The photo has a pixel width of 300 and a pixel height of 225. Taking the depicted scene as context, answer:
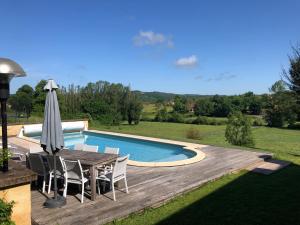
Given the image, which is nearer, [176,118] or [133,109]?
[133,109]

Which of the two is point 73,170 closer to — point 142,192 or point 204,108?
point 142,192

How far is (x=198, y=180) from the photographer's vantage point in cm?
682

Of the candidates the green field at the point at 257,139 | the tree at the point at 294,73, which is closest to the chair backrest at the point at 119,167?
the green field at the point at 257,139

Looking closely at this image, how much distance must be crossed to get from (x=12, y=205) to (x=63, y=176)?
2.45 meters

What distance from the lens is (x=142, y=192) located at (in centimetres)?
599

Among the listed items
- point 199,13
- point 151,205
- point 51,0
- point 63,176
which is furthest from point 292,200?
point 199,13

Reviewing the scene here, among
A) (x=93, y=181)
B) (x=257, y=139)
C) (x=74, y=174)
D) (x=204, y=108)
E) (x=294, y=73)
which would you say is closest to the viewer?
(x=93, y=181)

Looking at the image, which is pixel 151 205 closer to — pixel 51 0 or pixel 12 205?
pixel 12 205

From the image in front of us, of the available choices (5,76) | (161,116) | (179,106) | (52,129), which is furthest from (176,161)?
(179,106)

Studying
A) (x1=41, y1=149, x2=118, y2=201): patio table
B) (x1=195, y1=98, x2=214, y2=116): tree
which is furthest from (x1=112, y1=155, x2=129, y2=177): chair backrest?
(x1=195, y1=98, x2=214, y2=116): tree

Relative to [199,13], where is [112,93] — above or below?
below

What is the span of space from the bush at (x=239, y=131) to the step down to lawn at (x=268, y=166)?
166 inches

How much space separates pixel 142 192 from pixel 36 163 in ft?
7.57

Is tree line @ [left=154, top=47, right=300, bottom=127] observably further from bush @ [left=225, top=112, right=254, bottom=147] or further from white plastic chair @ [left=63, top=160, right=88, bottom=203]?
white plastic chair @ [left=63, top=160, right=88, bottom=203]
